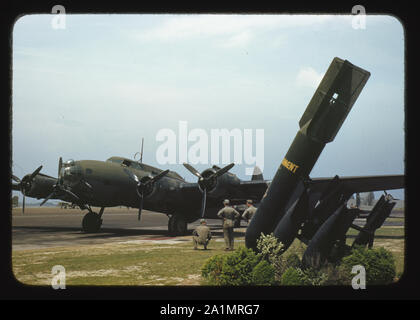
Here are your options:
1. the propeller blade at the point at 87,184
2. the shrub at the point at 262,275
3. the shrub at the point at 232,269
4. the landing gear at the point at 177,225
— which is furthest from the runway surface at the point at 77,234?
the shrub at the point at 262,275

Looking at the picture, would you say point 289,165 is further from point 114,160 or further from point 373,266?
point 114,160

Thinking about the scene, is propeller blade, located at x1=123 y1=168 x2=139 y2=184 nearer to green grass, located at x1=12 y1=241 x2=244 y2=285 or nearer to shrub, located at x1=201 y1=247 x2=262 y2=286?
green grass, located at x1=12 y1=241 x2=244 y2=285

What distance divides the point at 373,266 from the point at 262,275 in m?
2.89

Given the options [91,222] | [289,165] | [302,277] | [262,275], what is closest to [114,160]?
[91,222]

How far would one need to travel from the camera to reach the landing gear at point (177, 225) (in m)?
22.6

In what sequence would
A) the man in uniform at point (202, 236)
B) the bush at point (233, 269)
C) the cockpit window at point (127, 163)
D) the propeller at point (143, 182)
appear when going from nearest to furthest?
1. the bush at point (233, 269)
2. the man in uniform at point (202, 236)
3. the propeller at point (143, 182)
4. the cockpit window at point (127, 163)

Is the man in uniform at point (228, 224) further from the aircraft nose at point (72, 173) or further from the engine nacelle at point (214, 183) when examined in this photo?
the aircraft nose at point (72, 173)

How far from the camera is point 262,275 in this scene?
8.62m

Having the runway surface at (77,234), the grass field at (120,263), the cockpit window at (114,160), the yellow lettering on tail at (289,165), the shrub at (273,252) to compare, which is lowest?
the runway surface at (77,234)

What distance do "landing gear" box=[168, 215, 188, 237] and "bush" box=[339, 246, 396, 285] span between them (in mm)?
14358

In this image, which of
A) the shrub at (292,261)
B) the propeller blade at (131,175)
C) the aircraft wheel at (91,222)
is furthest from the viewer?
the aircraft wheel at (91,222)

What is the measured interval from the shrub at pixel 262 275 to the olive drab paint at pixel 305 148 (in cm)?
210
